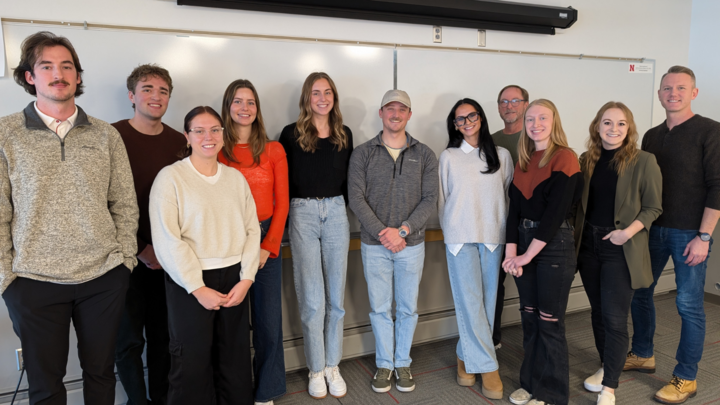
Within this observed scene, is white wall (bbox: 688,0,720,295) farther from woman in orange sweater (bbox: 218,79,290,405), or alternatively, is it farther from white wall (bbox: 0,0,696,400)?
woman in orange sweater (bbox: 218,79,290,405)

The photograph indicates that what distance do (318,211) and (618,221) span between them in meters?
1.46

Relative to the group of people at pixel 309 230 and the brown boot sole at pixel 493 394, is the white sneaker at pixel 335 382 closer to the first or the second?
the group of people at pixel 309 230

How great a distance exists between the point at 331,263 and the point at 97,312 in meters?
1.09

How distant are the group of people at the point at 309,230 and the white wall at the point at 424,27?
41 centimetres

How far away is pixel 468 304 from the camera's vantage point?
2.43 m

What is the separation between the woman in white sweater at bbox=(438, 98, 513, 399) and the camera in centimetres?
238

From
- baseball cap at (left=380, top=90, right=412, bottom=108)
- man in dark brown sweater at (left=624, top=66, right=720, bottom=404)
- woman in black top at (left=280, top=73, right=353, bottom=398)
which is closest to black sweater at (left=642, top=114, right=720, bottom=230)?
man in dark brown sweater at (left=624, top=66, right=720, bottom=404)

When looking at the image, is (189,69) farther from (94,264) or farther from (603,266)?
(603,266)

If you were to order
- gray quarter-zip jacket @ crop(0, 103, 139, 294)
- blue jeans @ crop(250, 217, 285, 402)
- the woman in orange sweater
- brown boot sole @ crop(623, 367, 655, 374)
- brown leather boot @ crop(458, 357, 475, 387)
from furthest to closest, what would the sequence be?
brown boot sole @ crop(623, 367, 655, 374) < brown leather boot @ crop(458, 357, 475, 387) < blue jeans @ crop(250, 217, 285, 402) < the woman in orange sweater < gray quarter-zip jacket @ crop(0, 103, 139, 294)

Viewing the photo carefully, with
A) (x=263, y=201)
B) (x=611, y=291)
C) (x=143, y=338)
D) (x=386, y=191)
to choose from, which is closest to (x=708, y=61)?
(x=611, y=291)

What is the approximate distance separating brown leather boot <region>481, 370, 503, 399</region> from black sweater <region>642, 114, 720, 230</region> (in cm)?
119

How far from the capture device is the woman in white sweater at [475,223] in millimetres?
2383

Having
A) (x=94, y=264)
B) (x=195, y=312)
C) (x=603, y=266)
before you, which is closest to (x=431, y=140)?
(x=603, y=266)

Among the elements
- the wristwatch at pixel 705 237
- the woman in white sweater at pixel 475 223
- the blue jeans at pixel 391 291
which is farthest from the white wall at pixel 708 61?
the blue jeans at pixel 391 291
